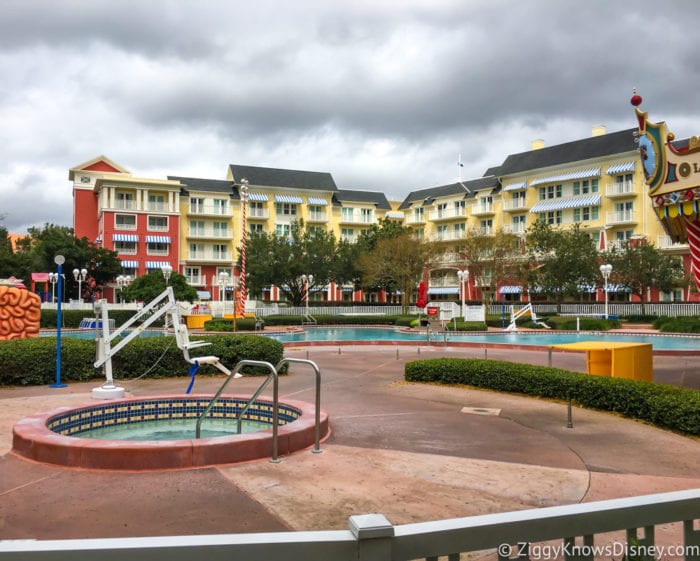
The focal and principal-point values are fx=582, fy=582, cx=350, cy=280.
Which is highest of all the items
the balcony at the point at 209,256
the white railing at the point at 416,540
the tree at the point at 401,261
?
the balcony at the point at 209,256

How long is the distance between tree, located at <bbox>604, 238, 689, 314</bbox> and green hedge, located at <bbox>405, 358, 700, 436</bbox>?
34.6m

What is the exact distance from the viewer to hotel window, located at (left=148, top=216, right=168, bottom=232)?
62000mm

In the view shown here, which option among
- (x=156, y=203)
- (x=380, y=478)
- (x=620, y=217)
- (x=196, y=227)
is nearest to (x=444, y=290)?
(x=620, y=217)

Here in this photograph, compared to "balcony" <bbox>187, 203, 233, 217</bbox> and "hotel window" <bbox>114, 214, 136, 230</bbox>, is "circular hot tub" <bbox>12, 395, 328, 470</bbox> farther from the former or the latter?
"balcony" <bbox>187, 203, 233, 217</bbox>

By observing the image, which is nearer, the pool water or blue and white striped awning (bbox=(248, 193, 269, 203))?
the pool water

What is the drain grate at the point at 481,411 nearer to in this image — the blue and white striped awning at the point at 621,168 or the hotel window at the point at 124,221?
the blue and white striped awning at the point at 621,168

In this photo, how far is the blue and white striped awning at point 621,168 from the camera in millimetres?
51781

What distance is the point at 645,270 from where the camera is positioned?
42.6m

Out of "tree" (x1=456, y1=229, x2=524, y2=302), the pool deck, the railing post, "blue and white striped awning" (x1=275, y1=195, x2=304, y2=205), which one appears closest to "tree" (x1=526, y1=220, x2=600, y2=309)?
"tree" (x1=456, y1=229, x2=524, y2=302)

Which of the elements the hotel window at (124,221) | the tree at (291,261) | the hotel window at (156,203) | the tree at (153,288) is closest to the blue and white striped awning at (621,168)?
the tree at (291,261)

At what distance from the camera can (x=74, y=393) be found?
12164 mm

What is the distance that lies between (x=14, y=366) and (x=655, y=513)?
13.6 meters

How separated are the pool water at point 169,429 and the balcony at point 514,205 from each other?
182 ft

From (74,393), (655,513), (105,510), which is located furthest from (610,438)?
(74,393)
